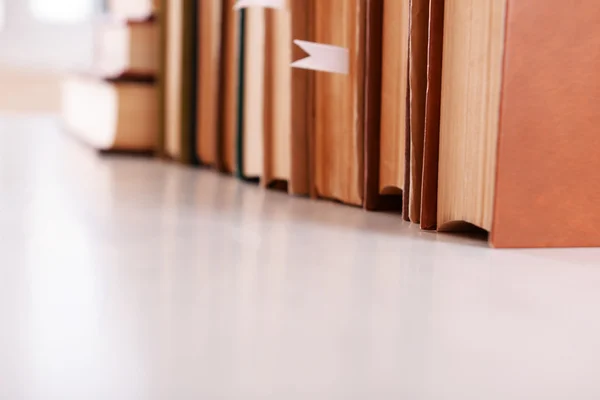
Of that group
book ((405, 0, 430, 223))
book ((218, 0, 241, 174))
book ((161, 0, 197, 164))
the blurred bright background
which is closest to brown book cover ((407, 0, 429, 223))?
book ((405, 0, 430, 223))

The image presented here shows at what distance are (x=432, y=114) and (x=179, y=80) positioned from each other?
3.17 ft

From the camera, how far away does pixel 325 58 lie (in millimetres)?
1274

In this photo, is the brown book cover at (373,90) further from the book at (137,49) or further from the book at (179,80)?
the book at (137,49)

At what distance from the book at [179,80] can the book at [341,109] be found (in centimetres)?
59

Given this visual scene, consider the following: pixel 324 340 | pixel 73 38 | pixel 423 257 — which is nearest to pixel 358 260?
pixel 423 257

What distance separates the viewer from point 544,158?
0.98m

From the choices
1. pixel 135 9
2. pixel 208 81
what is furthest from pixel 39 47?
pixel 208 81

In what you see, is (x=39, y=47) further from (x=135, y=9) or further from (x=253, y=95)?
(x=253, y=95)

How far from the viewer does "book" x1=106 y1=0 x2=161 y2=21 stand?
2.09 meters

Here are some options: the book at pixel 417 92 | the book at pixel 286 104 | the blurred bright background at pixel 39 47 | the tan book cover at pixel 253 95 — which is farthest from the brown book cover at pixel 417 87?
the blurred bright background at pixel 39 47

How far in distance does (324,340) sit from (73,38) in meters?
4.92

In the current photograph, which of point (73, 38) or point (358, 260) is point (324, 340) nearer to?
point (358, 260)

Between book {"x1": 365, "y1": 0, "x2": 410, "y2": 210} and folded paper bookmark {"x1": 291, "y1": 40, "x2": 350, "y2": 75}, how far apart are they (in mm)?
66

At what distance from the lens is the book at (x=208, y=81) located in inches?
67.4
